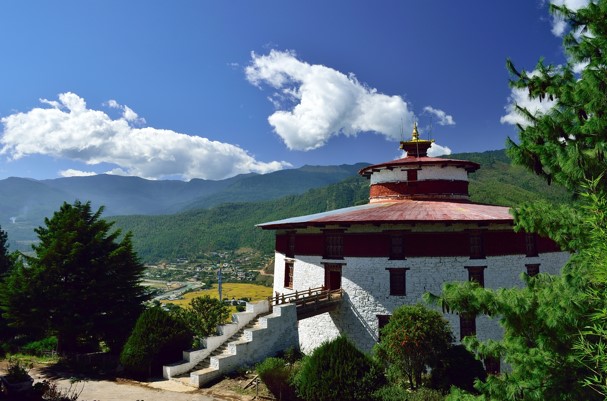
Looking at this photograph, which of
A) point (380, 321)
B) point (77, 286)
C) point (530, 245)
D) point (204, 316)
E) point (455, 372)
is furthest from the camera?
point (204, 316)

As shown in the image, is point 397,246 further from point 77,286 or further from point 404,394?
point 77,286

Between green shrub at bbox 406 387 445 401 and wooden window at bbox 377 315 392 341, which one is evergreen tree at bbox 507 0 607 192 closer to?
green shrub at bbox 406 387 445 401

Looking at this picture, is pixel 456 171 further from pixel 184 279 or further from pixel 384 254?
pixel 184 279

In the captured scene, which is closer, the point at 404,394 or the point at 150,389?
the point at 404,394

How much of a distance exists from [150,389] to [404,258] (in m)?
14.0

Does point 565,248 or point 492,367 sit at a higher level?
point 565,248

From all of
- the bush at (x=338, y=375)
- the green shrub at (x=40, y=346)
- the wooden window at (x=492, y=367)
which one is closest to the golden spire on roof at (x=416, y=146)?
the wooden window at (x=492, y=367)

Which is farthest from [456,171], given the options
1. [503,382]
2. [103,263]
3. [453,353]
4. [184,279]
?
[184,279]

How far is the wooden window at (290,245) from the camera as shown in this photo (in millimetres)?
27344

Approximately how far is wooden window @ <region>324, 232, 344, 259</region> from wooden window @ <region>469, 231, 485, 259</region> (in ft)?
23.4

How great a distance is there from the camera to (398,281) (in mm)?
22625

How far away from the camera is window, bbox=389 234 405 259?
74.5 ft

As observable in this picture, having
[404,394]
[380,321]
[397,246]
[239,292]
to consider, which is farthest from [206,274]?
[404,394]

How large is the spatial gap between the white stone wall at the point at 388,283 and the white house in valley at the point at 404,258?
5 centimetres
